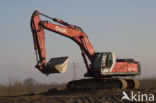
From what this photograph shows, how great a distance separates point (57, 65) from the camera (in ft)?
72.3

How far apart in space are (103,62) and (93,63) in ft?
3.30

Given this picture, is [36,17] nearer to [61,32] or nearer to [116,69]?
[61,32]

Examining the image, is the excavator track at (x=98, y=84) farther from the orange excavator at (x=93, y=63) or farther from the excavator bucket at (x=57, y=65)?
the excavator bucket at (x=57, y=65)

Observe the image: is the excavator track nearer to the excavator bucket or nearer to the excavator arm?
the excavator arm

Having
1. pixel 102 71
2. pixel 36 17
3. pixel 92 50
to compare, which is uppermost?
pixel 36 17

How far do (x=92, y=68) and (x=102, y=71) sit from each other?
126 cm

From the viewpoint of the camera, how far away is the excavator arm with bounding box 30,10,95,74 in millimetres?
22219

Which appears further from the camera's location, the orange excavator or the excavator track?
the excavator track

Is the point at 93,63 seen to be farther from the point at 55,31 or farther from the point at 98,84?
the point at 55,31

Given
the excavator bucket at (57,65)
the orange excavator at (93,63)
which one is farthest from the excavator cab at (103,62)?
the excavator bucket at (57,65)

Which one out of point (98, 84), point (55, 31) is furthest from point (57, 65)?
point (98, 84)

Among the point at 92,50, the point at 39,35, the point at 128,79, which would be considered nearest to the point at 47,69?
the point at 39,35

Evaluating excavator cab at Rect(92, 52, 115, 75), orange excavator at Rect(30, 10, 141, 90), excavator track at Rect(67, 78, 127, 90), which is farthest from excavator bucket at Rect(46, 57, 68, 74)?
excavator track at Rect(67, 78, 127, 90)

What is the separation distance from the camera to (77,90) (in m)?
27.5
